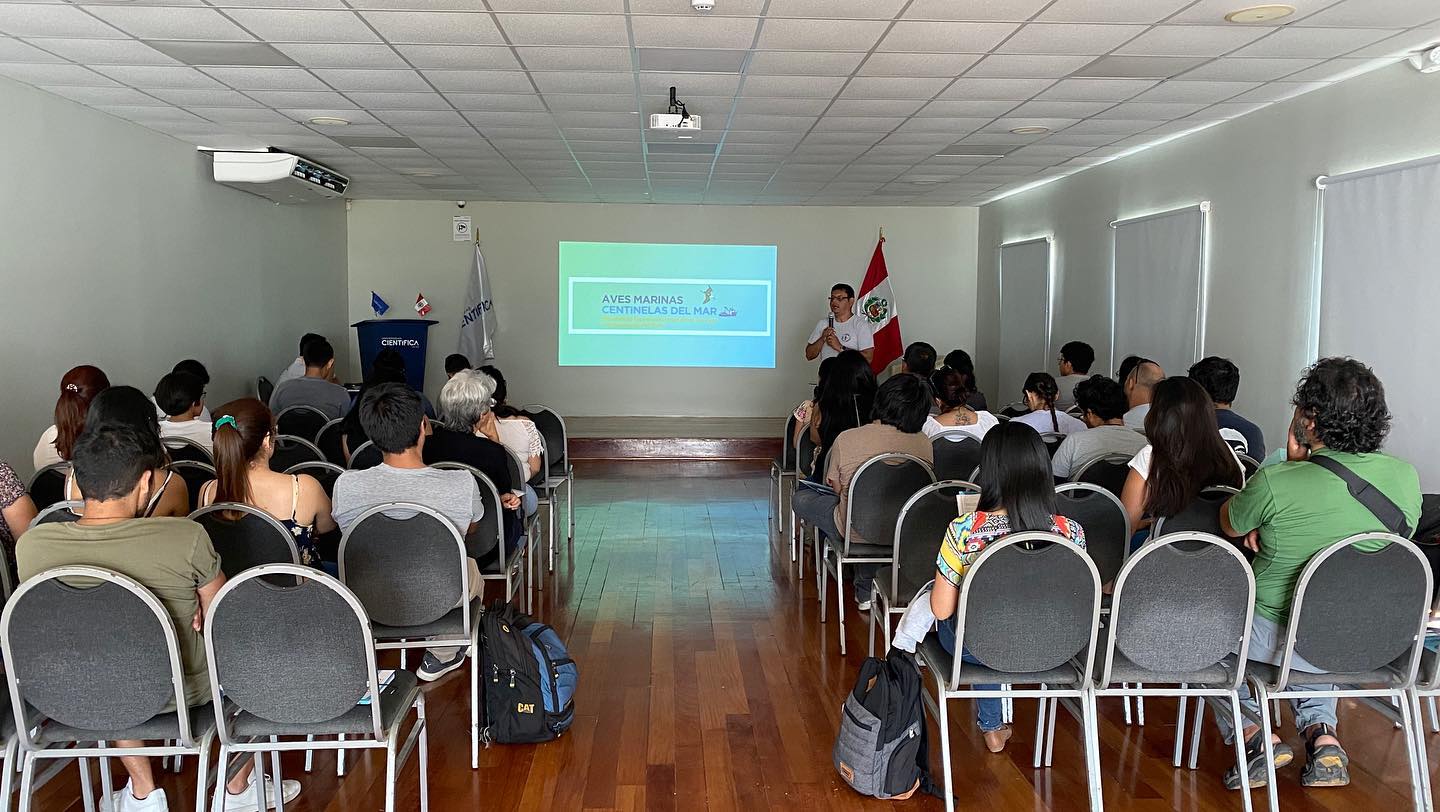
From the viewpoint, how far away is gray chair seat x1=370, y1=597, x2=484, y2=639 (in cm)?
312

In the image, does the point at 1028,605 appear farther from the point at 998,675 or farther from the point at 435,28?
the point at 435,28

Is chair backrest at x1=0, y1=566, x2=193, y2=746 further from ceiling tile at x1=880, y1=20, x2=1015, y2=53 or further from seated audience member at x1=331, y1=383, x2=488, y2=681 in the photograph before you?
ceiling tile at x1=880, y1=20, x2=1015, y2=53

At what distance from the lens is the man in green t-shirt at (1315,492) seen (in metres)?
2.79

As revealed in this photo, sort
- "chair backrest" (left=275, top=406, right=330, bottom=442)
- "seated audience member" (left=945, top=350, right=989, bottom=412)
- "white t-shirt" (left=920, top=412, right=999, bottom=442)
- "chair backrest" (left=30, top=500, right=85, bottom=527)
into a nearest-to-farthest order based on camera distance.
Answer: "chair backrest" (left=30, top=500, right=85, bottom=527), "white t-shirt" (left=920, top=412, right=999, bottom=442), "seated audience member" (left=945, top=350, right=989, bottom=412), "chair backrest" (left=275, top=406, right=330, bottom=442)

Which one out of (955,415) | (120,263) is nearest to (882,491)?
(955,415)

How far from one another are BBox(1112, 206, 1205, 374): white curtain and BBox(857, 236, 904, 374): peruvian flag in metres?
2.33

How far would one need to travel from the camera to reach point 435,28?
4.41 metres

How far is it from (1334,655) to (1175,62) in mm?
3282

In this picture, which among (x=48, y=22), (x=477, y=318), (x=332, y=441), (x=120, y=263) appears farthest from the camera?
(x=477, y=318)

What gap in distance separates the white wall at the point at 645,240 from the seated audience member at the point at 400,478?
8.42 meters

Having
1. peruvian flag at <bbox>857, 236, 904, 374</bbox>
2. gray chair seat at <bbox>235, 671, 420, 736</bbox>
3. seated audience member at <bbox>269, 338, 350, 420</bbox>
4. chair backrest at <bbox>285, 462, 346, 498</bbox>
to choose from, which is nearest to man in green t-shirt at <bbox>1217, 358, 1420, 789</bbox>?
gray chair seat at <bbox>235, 671, 420, 736</bbox>

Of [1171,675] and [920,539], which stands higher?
[920,539]

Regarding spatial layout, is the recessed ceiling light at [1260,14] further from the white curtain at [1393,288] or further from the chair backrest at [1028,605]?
the chair backrest at [1028,605]

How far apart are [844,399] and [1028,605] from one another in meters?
2.72
